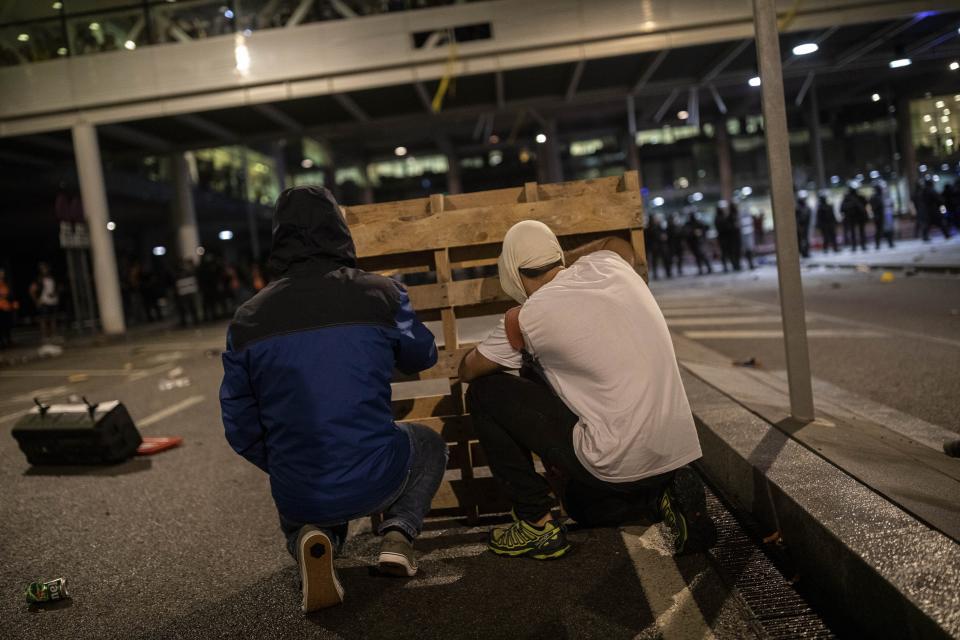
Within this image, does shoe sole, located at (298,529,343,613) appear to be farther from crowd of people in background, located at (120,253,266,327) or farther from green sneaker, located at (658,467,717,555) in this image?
crowd of people in background, located at (120,253,266,327)

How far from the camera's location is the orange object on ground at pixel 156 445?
19.9 ft

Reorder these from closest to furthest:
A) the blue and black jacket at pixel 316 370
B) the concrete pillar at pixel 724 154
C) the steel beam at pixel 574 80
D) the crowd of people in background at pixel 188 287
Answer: the blue and black jacket at pixel 316 370 → the steel beam at pixel 574 80 → the crowd of people in background at pixel 188 287 → the concrete pillar at pixel 724 154

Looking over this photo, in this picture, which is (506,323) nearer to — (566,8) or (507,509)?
(507,509)

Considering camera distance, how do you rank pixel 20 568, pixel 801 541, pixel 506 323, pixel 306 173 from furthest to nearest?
pixel 306 173
pixel 20 568
pixel 506 323
pixel 801 541

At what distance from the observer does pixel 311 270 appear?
2.91 metres

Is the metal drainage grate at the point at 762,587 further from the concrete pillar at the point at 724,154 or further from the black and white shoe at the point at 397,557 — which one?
the concrete pillar at the point at 724,154

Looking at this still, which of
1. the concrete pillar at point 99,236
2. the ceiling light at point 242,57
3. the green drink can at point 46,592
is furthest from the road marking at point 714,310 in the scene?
the concrete pillar at point 99,236

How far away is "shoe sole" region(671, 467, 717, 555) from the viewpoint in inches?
119

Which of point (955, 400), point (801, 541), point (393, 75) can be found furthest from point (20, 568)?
point (393, 75)

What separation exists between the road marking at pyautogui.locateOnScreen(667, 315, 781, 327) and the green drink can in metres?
9.74

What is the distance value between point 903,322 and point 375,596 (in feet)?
28.1

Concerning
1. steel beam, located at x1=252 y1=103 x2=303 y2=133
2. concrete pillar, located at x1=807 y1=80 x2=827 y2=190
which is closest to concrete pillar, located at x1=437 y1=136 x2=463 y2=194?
steel beam, located at x1=252 y1=103 x2=303 y2=133

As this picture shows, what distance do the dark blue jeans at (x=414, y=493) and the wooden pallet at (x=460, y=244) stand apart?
1.22 ft

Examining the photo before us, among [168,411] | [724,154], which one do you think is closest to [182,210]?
[168,411]
